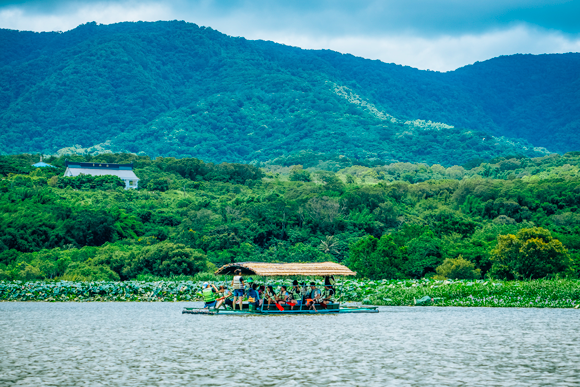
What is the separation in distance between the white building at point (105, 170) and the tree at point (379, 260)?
5014cm

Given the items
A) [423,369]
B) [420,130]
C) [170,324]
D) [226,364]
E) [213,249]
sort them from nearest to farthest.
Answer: [423,369] → [226,364] → [170,324] → [213,249] → [420,130]

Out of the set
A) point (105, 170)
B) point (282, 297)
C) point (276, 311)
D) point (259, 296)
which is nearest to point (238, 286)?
point (259, 296)

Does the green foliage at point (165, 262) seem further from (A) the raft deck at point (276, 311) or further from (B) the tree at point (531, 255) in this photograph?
(B) the tree at point (531, 255)

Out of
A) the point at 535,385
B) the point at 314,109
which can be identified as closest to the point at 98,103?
the point at 314,109

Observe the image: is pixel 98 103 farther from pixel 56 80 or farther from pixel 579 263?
pixel 579 263

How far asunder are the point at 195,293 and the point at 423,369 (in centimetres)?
2710

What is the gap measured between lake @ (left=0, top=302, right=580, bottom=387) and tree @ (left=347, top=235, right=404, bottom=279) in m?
19.8

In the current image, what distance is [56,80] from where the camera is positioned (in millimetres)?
195250

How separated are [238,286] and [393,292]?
11.3m

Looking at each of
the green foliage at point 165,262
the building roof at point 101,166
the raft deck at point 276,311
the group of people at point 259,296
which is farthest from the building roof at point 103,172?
the raft deck at point 276,311

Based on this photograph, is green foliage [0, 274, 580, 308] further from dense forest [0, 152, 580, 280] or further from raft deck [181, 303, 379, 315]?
raft deck [181, 303, 379, 315]

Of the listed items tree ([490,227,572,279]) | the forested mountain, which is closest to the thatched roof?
tree ([490,227,572,279])

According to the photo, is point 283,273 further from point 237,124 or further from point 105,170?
point 237,124

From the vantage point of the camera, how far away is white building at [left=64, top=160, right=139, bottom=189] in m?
90.9
